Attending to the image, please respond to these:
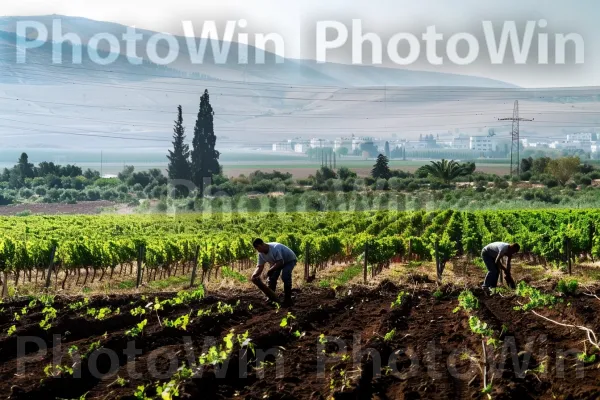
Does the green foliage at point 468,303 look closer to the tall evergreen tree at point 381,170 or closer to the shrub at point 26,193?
the tall evergreen tree at point 381,170

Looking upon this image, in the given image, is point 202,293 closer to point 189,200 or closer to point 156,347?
point 156,347

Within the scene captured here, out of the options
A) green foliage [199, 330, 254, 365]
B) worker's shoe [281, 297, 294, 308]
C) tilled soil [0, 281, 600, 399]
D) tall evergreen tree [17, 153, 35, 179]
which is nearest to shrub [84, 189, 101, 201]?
tall evergreen tree [17, 153, 35, 179]

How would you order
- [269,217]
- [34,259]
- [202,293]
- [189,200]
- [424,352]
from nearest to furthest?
[424,352] → [202,293] → [34,259] → [269,217] → [189,200]

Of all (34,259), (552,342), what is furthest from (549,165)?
(552,342)

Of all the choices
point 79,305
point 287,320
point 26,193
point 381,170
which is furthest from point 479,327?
point 26,193

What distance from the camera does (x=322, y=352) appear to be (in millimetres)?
9688

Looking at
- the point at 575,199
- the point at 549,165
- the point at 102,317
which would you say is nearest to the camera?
the point at 102,317

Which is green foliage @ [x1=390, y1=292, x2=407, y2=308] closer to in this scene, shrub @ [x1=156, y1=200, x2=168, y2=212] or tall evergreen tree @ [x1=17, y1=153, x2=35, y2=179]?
shrub @ [x1=156, y1=200, x2=168, y2=212]

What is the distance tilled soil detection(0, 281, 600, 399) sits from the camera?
26.5ft

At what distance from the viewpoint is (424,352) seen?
9.64m

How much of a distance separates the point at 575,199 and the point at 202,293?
6131cm

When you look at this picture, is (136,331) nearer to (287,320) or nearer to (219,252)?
(287,320)

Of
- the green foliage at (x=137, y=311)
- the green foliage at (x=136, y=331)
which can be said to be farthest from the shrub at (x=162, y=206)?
the green foliage at (x=136, y=331)

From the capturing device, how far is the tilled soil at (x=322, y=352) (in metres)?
8.07
